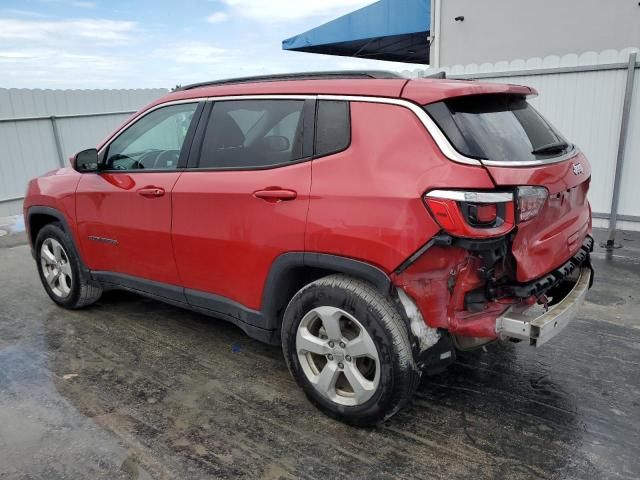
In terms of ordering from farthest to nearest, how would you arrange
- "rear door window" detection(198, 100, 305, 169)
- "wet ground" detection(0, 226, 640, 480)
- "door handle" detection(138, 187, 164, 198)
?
"door handle" detection(138, 187, 164, 198) → "rear door window" detection(198, 100, 305, 169) → "wet ground" detection(0, 226, 640, 480)

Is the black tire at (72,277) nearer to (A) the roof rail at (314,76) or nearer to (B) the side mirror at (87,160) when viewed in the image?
(B) the side mirror at (87,160)

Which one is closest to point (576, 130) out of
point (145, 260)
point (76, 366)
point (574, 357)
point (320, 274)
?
point (574, 357)

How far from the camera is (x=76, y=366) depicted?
3549 mm

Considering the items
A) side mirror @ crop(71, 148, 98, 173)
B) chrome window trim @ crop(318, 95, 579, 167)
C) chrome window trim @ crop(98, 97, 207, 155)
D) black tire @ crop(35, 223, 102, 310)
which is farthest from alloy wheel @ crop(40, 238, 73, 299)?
chrome window trim @ crop(318, 95, 579, 167)

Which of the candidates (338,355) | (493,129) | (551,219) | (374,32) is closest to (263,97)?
(493,129)

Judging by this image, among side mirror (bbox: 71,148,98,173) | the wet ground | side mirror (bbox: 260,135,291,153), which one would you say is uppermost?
side mirror (bbox: 260,135,291,153)

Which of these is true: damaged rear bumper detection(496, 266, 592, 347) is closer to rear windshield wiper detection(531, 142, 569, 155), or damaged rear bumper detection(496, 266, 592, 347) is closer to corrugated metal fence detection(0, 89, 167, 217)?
rear windshield wiper detection(531, 142, 569, 155)

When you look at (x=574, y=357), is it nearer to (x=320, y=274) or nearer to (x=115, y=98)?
(x=320, y=274)

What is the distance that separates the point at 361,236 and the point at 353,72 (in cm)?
104

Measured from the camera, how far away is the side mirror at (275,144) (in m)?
2.92

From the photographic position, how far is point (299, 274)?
9.61ft

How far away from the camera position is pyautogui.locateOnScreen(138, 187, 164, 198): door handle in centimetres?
345

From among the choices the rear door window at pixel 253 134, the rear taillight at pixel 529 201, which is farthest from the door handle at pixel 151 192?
the rear taillight at pixel 529 201

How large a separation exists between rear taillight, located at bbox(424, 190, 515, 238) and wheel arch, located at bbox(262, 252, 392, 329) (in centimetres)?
41
